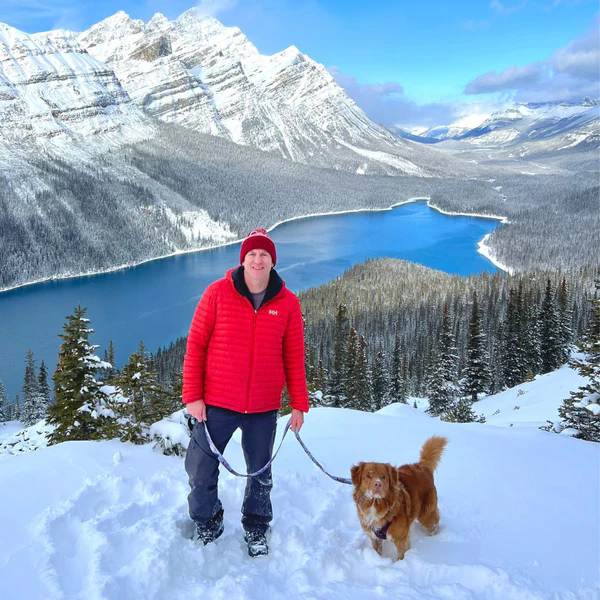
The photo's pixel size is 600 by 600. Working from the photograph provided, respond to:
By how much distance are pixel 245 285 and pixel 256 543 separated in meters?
2.74

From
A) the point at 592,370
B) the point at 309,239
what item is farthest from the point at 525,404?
the point at 309,239

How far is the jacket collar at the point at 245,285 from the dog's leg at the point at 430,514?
2.85 m

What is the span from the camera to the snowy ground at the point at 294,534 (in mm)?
4039

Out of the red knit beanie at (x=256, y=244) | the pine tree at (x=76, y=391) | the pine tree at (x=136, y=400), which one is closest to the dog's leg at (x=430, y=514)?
the red knit beanie at (x=256, y=244)

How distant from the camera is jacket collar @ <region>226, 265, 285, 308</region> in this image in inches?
181

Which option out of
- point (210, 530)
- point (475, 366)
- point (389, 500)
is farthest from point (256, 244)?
point (475, 366)

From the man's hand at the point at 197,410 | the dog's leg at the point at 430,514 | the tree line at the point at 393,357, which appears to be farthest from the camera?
the tree line at the point at 393,357

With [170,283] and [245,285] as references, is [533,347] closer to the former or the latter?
[245,285]

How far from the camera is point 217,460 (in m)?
4.89

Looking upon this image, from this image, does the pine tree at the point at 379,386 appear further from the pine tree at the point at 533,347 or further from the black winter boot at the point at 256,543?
the black winter boot at the point at 256,543

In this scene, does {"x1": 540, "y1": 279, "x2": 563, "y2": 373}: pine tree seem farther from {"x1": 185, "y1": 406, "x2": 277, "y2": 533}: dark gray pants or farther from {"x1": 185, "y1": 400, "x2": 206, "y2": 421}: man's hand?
{"x1": 185, "y1": 400, "x2": 206, "y2": 421}: man's hand

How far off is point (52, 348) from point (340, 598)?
73330 mm

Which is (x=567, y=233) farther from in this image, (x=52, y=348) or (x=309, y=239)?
(x=52, y=348)

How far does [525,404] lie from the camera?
22.1 m
